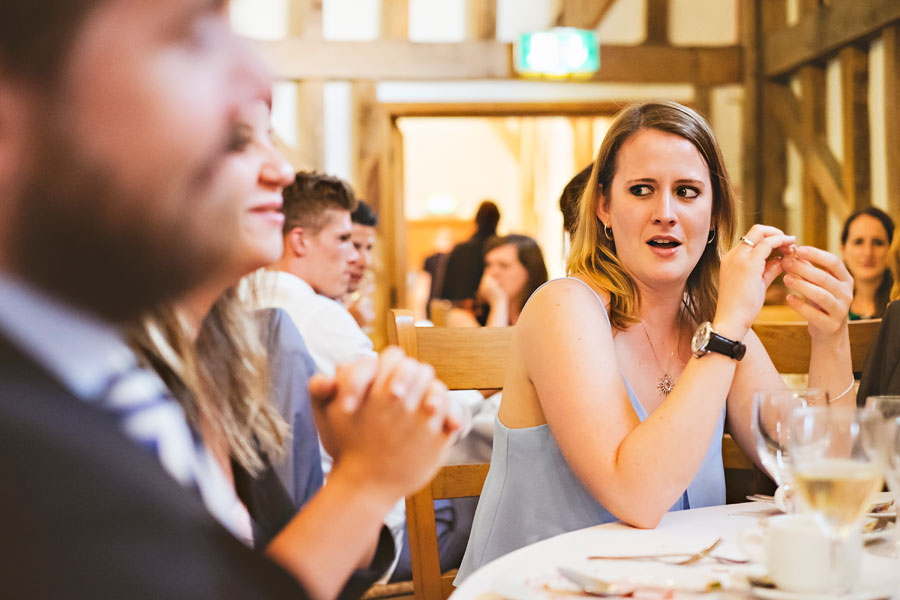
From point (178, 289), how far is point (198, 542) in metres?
0.12

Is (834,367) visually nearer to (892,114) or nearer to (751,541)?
(751,541)

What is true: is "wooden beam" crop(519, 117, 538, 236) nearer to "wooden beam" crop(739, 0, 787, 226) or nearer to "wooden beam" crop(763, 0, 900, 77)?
"wooden beam" crop(739, 0, 787, 226)

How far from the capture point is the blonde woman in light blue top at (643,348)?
122 cm

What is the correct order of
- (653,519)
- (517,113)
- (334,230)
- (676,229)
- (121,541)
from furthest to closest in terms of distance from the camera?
(517,113) < (334,230) < (676,229) < (653,519) < (121,541)

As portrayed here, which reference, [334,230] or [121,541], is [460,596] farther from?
[334,230]

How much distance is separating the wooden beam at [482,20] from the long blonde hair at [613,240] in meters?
4.48

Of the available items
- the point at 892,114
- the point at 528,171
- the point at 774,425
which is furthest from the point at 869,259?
the point at 528,171

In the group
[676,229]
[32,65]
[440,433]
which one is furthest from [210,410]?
[676,229]

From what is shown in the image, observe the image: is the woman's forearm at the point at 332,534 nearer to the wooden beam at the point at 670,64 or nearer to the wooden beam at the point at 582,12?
the wooden beam at the point at 670,64

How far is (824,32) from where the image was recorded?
495 cm

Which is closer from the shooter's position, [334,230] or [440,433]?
[440,433]

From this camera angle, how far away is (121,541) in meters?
0.36

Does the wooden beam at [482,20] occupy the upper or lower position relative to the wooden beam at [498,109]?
upper

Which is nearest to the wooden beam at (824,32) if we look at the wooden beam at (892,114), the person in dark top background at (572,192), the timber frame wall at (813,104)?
the timber frame wall at (813,104)
